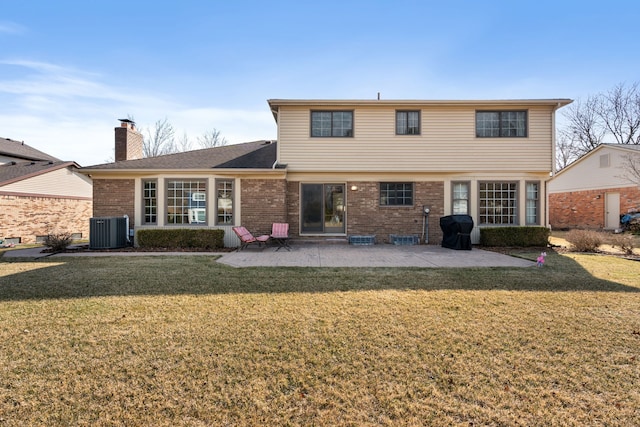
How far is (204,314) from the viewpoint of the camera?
14.1 feet

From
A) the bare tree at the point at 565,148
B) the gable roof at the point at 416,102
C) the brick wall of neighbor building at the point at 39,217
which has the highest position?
the bare tree at the point at 565,148

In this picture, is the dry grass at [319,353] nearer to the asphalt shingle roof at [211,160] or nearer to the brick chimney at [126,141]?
the asphalt shingle roof at [211,160]

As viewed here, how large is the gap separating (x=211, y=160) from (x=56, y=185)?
432 inches

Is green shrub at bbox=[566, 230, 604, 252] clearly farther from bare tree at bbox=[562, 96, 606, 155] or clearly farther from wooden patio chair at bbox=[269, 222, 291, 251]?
bare tree at bbox=[562, 96, 606, 155]

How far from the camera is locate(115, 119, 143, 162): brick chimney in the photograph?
1362cm

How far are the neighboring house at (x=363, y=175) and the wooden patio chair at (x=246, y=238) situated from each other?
2.33ft

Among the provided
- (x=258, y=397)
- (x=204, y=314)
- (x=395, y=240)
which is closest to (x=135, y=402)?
(x=258, y=397)

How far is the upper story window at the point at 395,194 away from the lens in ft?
41.2

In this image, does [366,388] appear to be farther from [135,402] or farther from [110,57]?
[110,57]

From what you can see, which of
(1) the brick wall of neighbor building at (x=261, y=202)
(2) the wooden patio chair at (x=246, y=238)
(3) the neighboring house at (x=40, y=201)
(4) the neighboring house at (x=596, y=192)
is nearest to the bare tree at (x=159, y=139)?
(3) the neighboring house at (x=40, y=201)

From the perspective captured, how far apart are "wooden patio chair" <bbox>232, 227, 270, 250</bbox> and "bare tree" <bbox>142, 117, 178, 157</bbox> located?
3312cm

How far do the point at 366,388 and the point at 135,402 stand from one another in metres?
1.88

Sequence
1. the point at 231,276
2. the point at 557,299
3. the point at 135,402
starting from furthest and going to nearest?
the point at 231,276, the point at 557,299, the point at 135,402

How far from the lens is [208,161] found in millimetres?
12242
